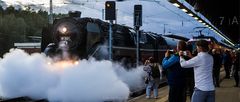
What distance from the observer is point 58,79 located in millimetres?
19172

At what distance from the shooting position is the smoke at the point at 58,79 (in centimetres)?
1725

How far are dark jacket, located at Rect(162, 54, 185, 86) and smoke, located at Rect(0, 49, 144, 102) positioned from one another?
6538 mm

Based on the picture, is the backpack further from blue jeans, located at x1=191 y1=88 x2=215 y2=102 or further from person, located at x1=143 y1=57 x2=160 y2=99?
blue jeans, located at x1=191 y1=88 x2=215 y2=102

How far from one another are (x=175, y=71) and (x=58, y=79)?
9266 mm

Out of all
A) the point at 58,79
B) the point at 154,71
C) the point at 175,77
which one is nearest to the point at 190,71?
the point at 175,77

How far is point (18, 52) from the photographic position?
795 inches

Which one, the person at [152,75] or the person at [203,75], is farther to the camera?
the person at [152,75]

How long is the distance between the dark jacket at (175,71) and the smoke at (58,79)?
654 centimetres

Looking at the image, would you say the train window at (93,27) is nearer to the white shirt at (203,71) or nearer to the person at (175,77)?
the person at (175,77)

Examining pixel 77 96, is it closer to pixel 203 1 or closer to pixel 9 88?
pixel 9 88

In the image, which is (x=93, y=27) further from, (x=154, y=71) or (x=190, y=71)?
(x=190, y=71)

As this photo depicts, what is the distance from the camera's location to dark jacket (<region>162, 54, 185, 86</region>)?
10500 millimetres

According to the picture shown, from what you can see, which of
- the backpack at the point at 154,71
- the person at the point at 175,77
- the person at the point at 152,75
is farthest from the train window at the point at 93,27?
the person at the point at 175,77

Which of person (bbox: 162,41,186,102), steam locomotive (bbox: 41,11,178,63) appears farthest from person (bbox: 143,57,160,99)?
person (bbox: 162,41,186,102)
